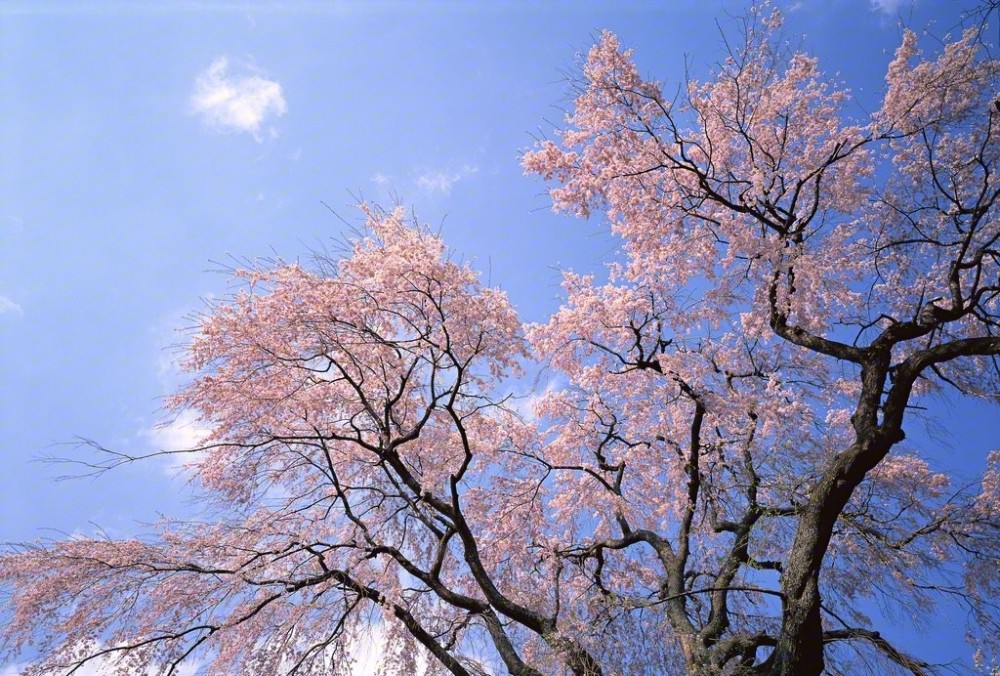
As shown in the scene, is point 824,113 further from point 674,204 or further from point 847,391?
point 847,391

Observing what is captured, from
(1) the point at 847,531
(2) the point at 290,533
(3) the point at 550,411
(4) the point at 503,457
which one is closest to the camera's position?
(2) the point at 290,533

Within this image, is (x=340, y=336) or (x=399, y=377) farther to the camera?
(x=399, y=377)

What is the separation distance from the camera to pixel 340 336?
27.1 ft

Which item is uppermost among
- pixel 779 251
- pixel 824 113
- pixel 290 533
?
pixel 824 113

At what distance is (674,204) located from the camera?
8758mm

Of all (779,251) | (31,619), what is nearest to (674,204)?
(779,251)

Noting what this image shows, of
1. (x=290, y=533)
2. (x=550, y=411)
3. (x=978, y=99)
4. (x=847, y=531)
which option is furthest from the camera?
(x=550, y=411)

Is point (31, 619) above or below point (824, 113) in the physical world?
below

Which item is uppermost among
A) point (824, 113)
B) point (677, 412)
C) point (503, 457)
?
point (824, 113)

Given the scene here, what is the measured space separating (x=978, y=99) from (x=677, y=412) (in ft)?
17.8

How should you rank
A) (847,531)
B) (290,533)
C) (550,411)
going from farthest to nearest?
(550,411) → (847,531) → (290,533)

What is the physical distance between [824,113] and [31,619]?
1195cm

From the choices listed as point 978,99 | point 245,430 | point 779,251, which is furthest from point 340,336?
point 978,99

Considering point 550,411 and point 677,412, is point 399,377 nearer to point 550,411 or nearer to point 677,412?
point 550,411
